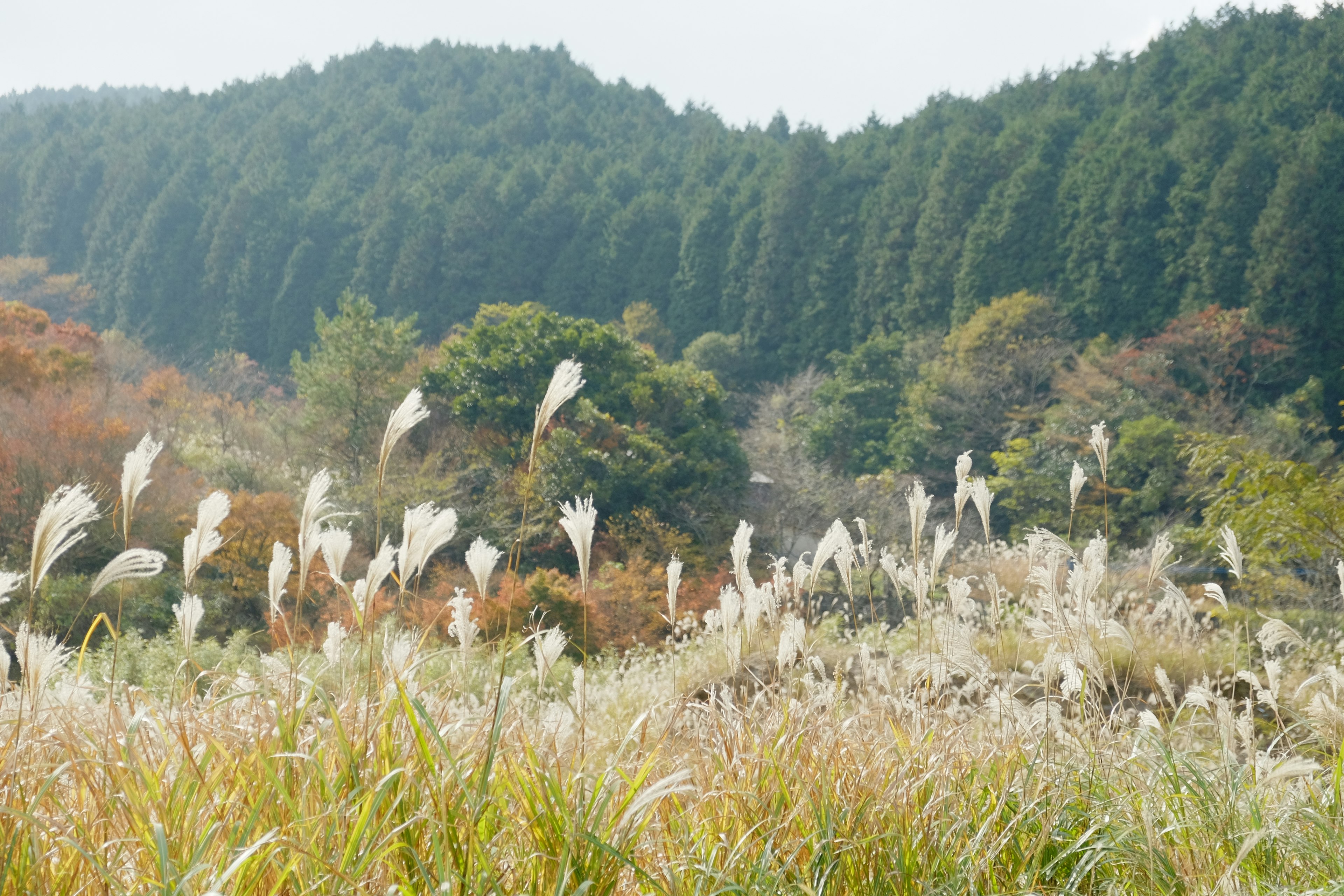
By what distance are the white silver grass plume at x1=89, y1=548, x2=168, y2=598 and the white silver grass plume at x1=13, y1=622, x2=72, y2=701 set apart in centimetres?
23

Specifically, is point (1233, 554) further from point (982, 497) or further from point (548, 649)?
point (548, 649)

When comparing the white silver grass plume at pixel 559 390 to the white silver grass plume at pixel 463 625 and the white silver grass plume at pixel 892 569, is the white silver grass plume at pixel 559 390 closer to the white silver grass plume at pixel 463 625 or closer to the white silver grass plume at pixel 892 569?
the white silver grass plume at pixel 463 625

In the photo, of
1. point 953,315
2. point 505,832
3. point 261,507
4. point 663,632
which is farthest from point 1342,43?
point 505,832

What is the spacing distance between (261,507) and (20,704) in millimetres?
9004

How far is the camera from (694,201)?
30688mm

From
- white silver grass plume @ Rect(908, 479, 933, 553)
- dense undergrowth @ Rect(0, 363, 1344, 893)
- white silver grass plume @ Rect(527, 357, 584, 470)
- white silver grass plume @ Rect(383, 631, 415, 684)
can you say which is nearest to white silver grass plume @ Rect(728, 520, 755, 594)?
dense undergrowth @ Rect(0, 363, 1344, 893)

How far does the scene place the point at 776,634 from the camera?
3510 mm

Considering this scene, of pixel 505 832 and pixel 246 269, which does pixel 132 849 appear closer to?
pixel 505 832

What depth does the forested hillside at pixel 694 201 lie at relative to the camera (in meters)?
19.9

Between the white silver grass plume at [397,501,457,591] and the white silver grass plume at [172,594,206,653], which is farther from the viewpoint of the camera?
the white silver grass plume at [172,594,206,653]

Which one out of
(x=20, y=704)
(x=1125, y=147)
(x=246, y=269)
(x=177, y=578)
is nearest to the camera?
(x=20, y=704)

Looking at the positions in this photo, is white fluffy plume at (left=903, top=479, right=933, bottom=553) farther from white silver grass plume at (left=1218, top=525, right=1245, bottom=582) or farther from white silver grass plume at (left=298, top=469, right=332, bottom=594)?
white silver grass plume at (left=298, top=469, right=332, bottom=594)

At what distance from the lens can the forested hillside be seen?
65.3ft

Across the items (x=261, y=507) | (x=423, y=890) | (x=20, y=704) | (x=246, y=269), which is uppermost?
(x=246, y=269)
